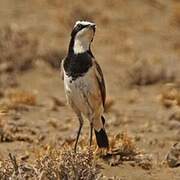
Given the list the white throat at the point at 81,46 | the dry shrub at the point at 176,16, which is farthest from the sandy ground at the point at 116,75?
the white throat at the point at 81,46

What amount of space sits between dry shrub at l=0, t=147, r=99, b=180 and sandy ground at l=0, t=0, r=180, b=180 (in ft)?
3.21

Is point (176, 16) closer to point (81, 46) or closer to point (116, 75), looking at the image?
point (116, 75)

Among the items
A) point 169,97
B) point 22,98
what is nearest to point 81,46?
point 22,98

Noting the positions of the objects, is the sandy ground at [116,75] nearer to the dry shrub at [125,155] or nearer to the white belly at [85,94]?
the dry shrub at [125,155]

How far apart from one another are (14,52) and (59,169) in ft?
→ 27.4

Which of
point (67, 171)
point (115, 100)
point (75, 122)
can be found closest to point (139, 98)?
point (115, 100)

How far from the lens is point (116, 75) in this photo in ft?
49.8

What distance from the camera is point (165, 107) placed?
497 inches

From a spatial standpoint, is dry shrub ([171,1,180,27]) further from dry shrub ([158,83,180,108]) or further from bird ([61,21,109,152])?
bird ([61,21,109,152])

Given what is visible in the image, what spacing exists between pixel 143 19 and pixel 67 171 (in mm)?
13769

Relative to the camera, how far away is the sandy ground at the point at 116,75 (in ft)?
32.4

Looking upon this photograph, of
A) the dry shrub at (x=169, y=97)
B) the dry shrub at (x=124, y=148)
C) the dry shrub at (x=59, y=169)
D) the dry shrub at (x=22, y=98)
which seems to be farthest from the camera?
the dry shrub at (x=169, y=97)

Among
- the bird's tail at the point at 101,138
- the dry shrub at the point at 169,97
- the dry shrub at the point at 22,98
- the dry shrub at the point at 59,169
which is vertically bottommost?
the dry shrub at the point at 169,97

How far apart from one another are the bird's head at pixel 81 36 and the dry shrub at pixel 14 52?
6.15 meters
